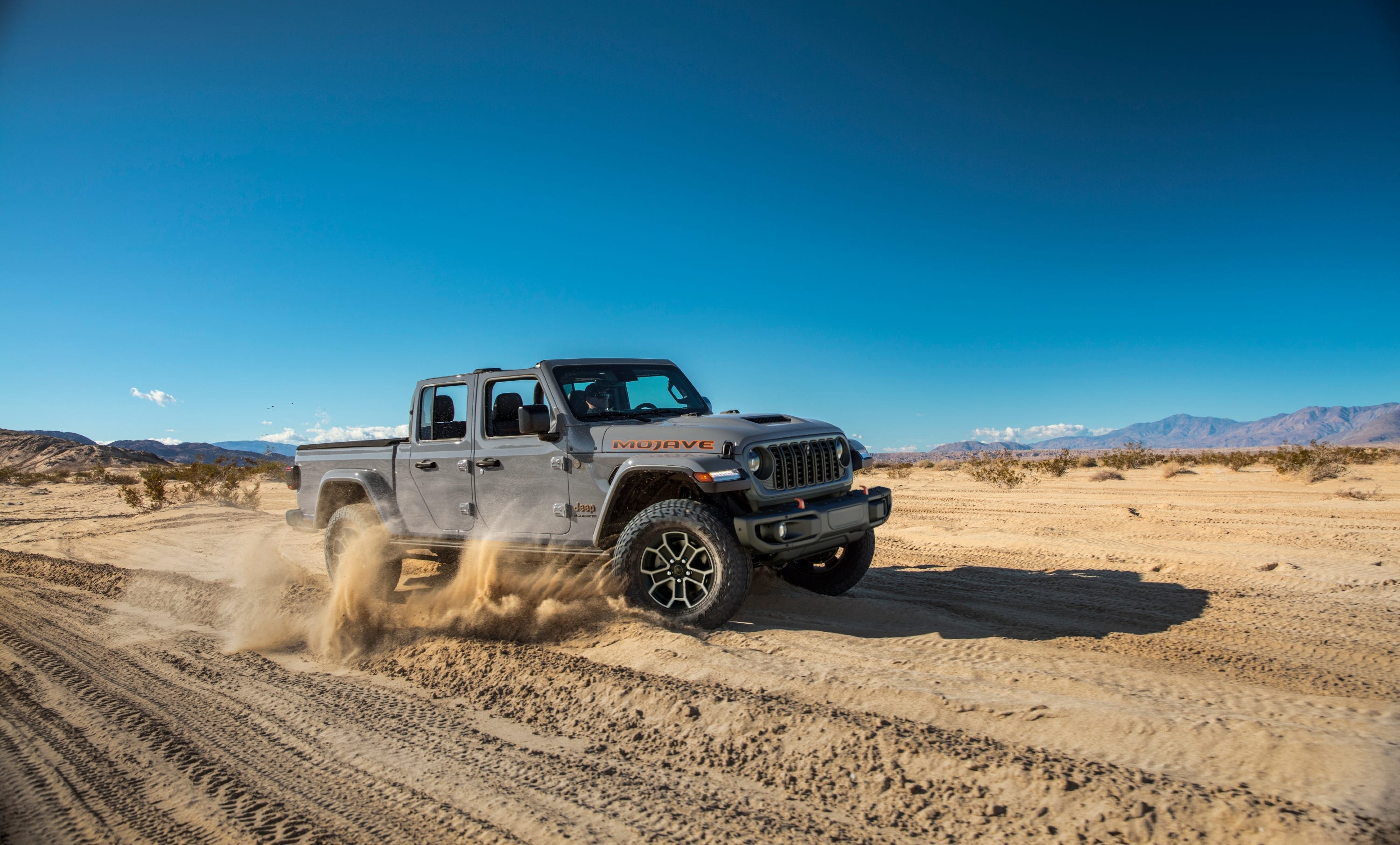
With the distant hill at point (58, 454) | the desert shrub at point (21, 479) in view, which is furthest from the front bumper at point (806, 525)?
the distant hill at point (58, 454)

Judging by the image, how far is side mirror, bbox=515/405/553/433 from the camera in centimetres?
498

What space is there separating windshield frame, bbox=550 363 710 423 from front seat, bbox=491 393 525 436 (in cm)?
51

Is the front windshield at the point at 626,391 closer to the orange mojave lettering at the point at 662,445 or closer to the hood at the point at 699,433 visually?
the hood at the point at 699,433

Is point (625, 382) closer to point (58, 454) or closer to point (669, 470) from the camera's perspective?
point (669, 470)

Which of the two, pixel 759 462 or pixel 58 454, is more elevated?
pixel 58 454

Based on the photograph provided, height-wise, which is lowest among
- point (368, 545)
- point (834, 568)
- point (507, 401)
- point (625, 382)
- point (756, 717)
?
point (756, 717)

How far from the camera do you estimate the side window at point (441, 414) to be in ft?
20.0

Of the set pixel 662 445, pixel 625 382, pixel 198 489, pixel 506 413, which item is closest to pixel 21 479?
pixel 198 489

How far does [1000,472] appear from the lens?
67.1 feet

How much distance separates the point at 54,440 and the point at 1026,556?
276 feet

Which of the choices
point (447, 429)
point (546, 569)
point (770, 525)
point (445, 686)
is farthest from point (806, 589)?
point (447, 429)

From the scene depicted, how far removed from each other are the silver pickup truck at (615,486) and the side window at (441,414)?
0.05 feet

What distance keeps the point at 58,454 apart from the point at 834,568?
76801 mm

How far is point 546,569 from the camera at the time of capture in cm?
577
